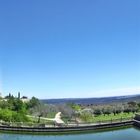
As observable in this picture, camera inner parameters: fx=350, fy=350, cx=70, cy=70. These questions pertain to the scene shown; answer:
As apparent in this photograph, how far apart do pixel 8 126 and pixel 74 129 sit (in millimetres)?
8716

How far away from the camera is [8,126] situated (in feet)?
148

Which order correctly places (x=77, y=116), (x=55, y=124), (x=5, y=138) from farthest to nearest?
1. (x=77, y=116)
2. (x=55, y=124)
3. (x=5, y=138)

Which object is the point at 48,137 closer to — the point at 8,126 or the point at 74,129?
the point at 74,129

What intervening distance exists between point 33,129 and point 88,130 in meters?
6.88

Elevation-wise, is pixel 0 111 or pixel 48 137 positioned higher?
pixel 0 111

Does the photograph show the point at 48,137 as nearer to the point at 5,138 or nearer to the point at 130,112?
the point at 5,138

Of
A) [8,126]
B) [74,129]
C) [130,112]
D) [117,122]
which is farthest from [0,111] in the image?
[130,112]

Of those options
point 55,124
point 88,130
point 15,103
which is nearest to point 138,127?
point 88,130

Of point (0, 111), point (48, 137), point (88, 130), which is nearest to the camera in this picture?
point (48, 137)

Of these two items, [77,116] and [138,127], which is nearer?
[138,127]

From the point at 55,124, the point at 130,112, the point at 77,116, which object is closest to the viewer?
the point at 55,124

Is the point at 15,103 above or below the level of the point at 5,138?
above

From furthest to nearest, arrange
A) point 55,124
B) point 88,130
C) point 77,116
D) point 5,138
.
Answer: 1. point 77,116
2. point 55,124
3. point 88,130
4. point 5,138

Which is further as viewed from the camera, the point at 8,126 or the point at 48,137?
the point at 8,126
